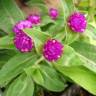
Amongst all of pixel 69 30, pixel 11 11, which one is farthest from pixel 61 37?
pixel 11 11

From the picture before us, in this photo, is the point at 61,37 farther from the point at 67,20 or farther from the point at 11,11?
the point at 11,11

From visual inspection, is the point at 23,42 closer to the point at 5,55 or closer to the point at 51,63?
the point at 51,63

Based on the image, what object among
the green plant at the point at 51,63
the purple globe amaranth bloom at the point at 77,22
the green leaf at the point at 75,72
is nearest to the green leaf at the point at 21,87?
the green plant at the point at 51,63

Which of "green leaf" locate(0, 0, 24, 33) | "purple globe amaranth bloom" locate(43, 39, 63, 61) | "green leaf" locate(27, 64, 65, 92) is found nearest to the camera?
"purple globe amaranth bloom" locate(43, 39, 63, 61)

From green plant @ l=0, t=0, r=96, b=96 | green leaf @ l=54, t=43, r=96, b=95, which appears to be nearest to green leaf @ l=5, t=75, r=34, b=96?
green plant @ l=0, t=0, r=96, b=96

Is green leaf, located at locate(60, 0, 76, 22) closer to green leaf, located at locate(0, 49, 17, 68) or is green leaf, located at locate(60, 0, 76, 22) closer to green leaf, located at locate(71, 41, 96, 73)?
green leaf, located at locate(71, 41, 96, 73)

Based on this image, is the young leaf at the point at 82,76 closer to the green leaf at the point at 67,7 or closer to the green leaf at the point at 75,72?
the green leaf at the point at 75,72

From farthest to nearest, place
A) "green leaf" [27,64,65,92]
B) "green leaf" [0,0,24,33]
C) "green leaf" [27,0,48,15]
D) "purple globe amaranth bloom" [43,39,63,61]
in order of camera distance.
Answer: "green leaf" [27,0,48,15]
"green leaf" [0,0,24,33]
"green leaf" [27,64,65,92]
"purple globe amaranth bloom" [43,39,63,61]
